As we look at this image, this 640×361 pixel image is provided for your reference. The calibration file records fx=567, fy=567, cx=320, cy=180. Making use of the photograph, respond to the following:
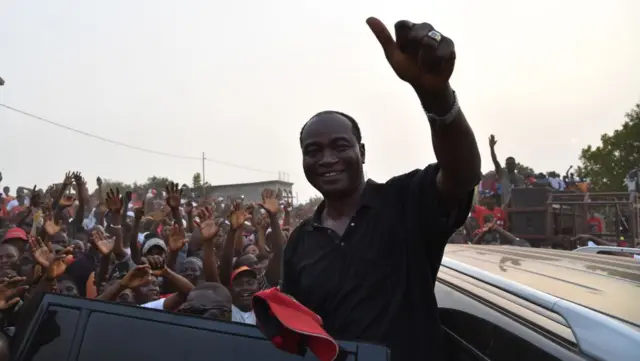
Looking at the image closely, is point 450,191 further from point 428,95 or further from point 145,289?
point 145,289

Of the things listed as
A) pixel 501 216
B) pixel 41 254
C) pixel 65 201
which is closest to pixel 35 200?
pixel 65 201

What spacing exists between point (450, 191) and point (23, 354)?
4.50ft

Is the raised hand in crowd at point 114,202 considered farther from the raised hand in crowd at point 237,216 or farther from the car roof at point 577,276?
the car roof at point 577,276

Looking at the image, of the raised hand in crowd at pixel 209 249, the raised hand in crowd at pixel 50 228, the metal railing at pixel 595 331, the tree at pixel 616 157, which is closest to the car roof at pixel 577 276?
the metal railing at pixel 595 331

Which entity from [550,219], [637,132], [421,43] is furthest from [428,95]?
[637,132]

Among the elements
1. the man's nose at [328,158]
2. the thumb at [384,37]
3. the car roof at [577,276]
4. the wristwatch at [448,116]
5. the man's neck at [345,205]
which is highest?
the thumb at [384,37]

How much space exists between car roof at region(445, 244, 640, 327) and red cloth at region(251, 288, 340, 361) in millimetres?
642

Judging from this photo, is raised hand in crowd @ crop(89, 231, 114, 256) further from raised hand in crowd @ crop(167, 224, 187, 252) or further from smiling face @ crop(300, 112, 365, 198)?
smiling face @ crop(300, 112, 365, 198)

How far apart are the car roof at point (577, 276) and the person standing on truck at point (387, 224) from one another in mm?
333

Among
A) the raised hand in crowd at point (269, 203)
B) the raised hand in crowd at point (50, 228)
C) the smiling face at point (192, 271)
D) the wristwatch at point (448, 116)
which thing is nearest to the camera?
the wristwatch at point (448, 116)

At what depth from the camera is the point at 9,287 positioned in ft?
12.0

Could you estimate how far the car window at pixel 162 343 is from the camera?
5.13 feet

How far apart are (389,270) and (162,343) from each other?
2.31ft

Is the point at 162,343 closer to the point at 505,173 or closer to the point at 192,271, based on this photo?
the point at 192,271
